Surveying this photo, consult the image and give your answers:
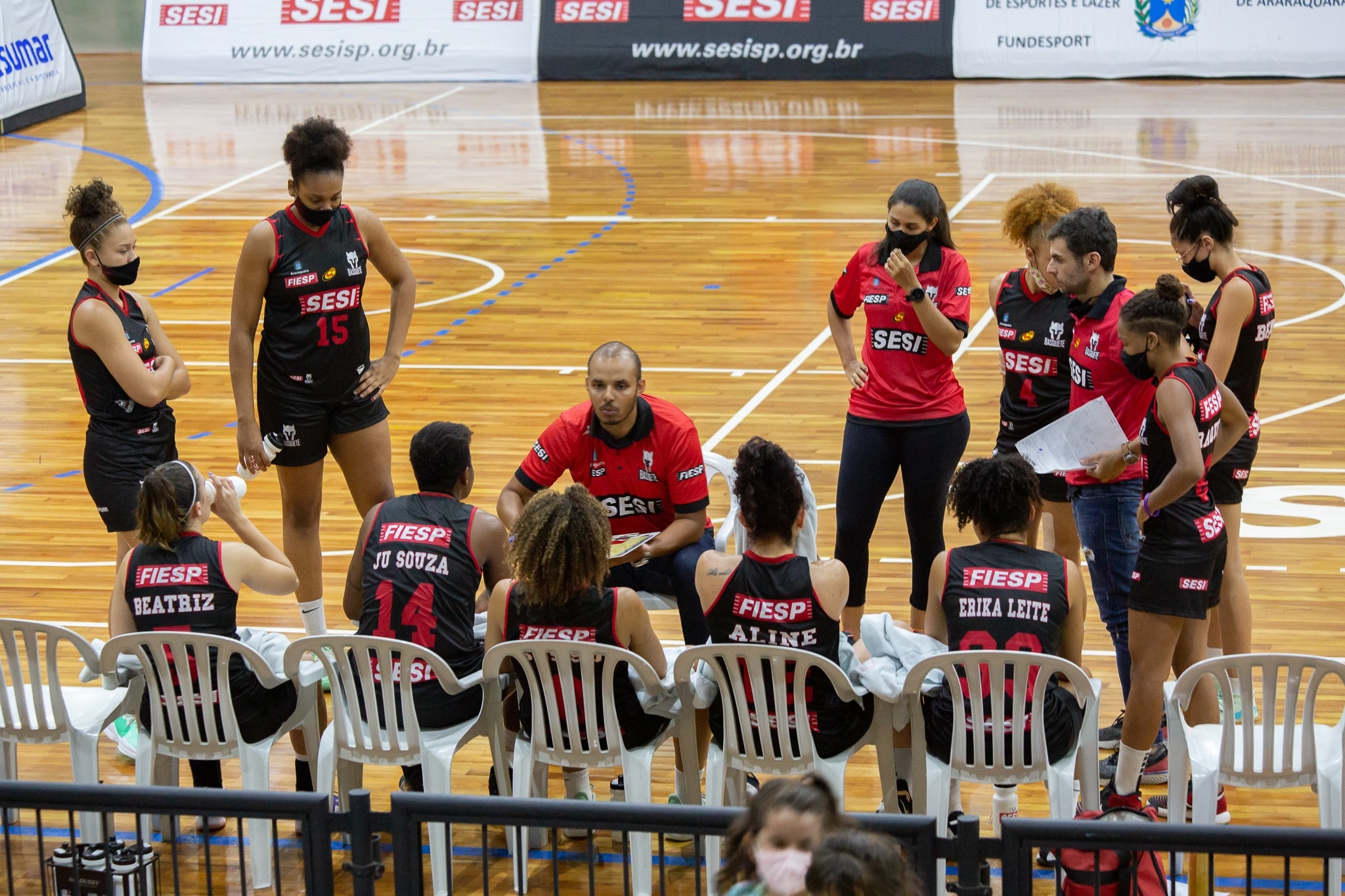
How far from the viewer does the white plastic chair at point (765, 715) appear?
4.14 metres

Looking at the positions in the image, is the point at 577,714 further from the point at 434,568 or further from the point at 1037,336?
the point at 1037,336

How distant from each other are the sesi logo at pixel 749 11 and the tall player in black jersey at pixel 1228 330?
1693cm

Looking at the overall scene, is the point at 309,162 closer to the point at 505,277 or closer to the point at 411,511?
the point at 411,511

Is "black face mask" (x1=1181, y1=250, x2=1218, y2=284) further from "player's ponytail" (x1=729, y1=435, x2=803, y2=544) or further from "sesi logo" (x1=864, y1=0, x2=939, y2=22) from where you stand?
"sesi logo" (x1=864, y1=0, x2=939, y2=22)

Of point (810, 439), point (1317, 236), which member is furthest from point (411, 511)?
point (1317, 236)

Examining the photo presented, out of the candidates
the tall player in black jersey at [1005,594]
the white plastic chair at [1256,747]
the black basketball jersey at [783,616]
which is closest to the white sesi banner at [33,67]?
the black basketball jersey at [783,616]

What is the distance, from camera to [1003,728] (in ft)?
13.5

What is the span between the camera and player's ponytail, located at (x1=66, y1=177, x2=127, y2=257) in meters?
5.43

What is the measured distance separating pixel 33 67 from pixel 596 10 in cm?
775

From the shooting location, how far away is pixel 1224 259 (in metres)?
5.07

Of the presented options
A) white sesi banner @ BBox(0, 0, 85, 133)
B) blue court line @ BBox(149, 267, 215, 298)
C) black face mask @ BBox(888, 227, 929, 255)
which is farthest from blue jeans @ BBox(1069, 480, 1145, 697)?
white sesi banner @ BBox(0, 0, 85, 133)

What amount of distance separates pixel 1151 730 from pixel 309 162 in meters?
3.47

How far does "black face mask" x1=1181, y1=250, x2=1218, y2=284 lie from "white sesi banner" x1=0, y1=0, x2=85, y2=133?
17.9 metres

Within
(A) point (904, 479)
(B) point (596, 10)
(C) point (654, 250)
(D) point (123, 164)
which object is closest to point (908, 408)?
(A) point (904, 479)
